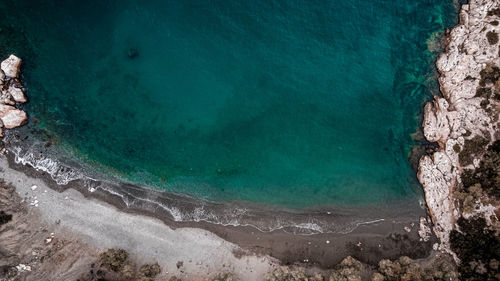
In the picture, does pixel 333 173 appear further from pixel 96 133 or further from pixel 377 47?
pixel 96 133

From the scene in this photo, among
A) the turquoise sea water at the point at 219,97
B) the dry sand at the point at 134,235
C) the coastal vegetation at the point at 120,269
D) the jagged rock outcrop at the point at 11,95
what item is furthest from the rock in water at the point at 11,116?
the coastal vegetation at the point at 120,269

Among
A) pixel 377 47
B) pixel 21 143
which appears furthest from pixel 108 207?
pixel 377 47

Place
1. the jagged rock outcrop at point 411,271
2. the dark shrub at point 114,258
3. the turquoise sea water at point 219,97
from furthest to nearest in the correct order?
the turquoise sea water at point 219,97, the dark shrub at point 114,258, the jagged rock outcrop at point 411,271

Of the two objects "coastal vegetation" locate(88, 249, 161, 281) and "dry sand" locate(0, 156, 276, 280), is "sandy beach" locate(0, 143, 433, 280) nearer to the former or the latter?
"dry sand" locate(0, 156, 276, 280)

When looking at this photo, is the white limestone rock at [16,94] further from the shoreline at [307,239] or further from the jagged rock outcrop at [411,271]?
the jagged rock outcrop at [411,271]

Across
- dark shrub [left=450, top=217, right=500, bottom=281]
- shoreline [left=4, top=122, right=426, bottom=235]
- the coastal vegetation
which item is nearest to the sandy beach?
shoreline [left=4, top=122, right=426, bottom=235]
